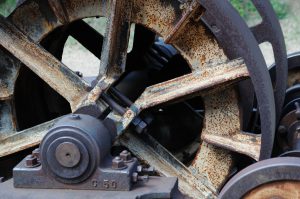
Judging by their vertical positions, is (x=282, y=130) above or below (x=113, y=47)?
below

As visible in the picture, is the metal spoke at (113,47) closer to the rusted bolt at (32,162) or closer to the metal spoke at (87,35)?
the rusted bolt at (32,162)

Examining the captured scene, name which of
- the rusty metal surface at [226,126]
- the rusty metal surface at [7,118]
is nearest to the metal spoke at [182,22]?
the rusty metal surface at [226,126]

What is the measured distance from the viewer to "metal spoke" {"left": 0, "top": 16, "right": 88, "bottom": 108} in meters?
3.22

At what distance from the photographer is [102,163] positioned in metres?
2.87

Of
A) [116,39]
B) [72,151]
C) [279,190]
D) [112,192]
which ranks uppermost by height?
[116,39]

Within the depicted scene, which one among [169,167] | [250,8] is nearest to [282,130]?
[169,167]

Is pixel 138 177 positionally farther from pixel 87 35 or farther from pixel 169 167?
pixel 87 35

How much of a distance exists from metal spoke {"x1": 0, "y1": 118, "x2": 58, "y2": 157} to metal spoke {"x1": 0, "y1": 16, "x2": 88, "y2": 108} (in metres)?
0.19

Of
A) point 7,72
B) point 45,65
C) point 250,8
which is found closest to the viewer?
point 45,65

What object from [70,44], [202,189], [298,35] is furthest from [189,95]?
[298,35]

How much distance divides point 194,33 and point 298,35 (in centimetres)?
808

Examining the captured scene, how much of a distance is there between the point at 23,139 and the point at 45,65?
16.5 inches

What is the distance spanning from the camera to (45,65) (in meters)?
3.26

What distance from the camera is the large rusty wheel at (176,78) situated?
2912mm
